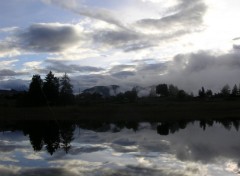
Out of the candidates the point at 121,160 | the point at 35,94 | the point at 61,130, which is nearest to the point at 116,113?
the point at 35,94

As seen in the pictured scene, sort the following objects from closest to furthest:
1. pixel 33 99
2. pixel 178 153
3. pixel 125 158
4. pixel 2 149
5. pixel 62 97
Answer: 1. pixel 125 158
2. pixel 178 153
3. pixel 2 149
4. pixel 33 99
5. pixel 62 97

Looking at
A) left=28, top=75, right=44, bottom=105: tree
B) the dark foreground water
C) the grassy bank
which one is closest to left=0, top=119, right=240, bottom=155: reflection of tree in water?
the dark foreground water

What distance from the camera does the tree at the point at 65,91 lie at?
357ft

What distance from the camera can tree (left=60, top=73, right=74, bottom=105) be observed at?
357 feet

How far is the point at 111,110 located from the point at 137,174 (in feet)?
230

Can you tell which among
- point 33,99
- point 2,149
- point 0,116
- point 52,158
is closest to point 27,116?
point 0,116

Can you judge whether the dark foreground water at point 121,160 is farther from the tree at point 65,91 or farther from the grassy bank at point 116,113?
the tree at point 65,91

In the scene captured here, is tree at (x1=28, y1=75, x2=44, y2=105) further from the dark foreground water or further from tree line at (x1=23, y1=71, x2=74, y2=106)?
the dark foreground water

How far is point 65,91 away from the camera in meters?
121

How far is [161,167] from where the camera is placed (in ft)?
67.6

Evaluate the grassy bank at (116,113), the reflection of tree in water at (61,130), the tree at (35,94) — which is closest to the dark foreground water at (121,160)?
the reflection of tree in water at (61,130)

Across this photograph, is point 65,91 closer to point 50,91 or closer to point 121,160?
point 50,91

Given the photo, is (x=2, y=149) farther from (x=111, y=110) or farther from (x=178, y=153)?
(x=111, y=110)

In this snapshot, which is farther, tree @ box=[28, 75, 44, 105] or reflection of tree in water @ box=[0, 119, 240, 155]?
tree @ box=[28, 75, 44, 105]
